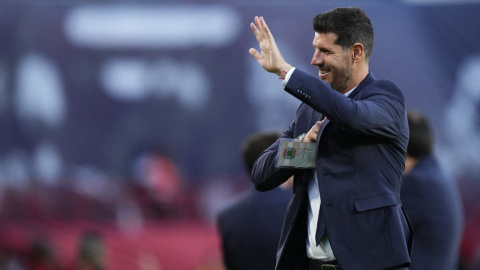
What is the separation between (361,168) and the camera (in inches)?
99.0

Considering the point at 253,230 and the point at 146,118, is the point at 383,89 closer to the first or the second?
the point at 253,230

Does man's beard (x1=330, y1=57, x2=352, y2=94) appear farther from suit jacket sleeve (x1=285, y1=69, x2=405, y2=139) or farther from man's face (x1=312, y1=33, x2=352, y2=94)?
suit jacket sleeve (x1=285, y1=69, x2=405, y2=139)

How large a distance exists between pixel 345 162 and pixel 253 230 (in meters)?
1.34

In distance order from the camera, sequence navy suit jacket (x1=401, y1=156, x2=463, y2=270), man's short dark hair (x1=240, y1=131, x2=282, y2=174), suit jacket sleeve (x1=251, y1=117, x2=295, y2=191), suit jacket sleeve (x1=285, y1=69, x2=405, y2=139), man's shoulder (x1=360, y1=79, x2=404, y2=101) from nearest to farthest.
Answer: suit jacket sleeve (x1=285, y1=69, x2=405, y2=139), man's shoulder (x1=360, y1=79, x2=404, y2=101), suit jacket sleeve (x1=251, y1=117, x2=295, y2=191), navy suit jacket (x1=401, y1=156, x2=463, y2=270), man's short dark hair (x1=240, y1=131, x2=282, y2=174)

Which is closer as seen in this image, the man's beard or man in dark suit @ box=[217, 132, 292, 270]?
the man's beard

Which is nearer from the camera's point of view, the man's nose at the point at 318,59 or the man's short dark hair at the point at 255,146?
the man's nose at the point at 318,59

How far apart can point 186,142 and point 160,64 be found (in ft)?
2.28

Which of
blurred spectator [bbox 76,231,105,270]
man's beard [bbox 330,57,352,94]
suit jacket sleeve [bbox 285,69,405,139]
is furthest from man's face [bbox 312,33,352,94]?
blurred spectator [bbox 76,231,105,270]

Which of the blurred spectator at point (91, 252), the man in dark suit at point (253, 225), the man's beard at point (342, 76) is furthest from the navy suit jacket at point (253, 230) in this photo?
the blurred spectator at point (91, 252)

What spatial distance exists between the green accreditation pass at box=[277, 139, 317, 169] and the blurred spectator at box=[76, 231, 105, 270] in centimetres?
380

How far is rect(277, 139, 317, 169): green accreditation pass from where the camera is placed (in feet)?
8.46

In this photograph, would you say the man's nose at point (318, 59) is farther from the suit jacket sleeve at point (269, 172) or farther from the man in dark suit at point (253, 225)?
the man in dark suit at point (253, 225)

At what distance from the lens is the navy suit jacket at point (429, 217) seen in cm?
347

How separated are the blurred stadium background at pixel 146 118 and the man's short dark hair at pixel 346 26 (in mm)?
4246
